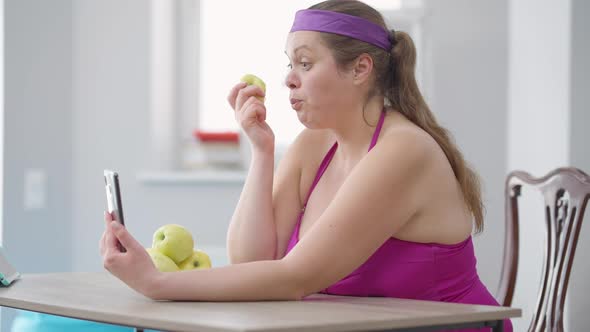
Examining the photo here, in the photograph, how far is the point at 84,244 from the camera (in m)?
3.38

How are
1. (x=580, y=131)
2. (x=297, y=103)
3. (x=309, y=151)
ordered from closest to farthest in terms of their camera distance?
1. (x=297, y=103)
2. (x=309, y=151)
3. (x=580, y=131)

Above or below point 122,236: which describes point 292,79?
above

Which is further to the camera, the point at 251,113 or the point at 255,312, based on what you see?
the point at 251,113

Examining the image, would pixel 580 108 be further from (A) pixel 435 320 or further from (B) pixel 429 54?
(A) pixel 435 320

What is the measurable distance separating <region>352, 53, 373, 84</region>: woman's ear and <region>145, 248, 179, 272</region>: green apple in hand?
1.72 feet

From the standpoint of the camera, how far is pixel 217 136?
11.6 feet

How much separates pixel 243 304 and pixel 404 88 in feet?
2.15

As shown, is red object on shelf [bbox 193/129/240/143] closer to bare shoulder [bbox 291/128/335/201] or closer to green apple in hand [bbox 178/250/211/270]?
bare shoulder [bbox 291/128/335/201]

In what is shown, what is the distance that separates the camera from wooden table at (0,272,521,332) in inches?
45.4

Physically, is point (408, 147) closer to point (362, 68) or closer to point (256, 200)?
point (362, 68)

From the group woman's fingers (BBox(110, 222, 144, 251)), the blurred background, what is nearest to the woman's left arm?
woman's fingers (BBox(110, 222, 144, 251))

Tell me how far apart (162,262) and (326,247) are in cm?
38

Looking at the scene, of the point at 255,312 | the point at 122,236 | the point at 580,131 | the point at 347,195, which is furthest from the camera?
the point at 580,131

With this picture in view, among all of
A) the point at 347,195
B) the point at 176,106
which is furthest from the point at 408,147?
the point at 176,106
